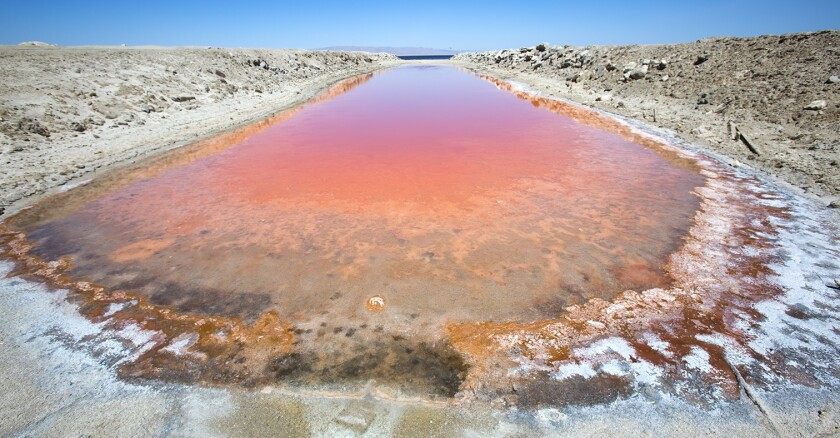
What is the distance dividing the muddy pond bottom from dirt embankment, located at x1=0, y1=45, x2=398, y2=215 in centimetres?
178

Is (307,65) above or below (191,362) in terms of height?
above

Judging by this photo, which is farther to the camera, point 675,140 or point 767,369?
point 675,140

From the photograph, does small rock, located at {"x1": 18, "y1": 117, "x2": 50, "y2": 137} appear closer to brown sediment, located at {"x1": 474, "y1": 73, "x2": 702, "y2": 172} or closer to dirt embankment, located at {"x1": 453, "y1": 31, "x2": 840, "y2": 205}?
brown sediment, located at {"x1": 474, "y1": 73, "x2": 702, "y2": 172}

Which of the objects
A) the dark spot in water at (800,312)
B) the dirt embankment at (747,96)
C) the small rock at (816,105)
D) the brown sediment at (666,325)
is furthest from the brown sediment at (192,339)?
the small rock at (816,105)

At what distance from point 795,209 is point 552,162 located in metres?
3.75

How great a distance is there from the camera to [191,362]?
3.22 m

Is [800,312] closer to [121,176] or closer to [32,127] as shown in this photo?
[121,176]

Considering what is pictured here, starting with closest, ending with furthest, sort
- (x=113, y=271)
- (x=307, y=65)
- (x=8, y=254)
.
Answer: (x=113, y=271) → (x=8, y=254) → (x=307, y=65)

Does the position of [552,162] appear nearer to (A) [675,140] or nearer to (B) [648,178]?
(B) [648,178]

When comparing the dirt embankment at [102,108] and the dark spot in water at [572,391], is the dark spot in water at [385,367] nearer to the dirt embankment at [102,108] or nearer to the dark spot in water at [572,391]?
the dark spot in water at [572,391]

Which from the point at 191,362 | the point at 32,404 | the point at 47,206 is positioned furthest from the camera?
the point at 47,206

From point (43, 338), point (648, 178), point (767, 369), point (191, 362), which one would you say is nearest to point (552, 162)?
point (648, 178)

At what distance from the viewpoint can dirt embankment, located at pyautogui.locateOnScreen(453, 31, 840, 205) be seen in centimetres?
756

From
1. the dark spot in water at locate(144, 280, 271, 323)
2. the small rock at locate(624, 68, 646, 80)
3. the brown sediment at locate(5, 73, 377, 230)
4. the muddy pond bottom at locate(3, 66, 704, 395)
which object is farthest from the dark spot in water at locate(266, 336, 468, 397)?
the small rock at locate(624, 68, 646, 80)
